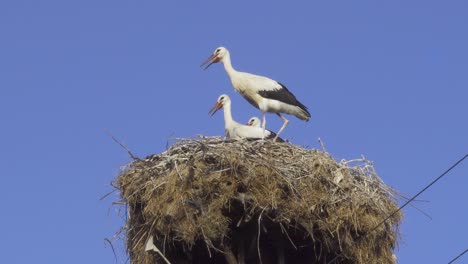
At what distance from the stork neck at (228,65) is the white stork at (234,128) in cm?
34

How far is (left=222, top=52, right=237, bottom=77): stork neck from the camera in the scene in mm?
14621

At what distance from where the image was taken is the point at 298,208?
1100cm

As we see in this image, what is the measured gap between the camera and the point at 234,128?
13805 mm

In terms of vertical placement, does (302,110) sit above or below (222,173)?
above

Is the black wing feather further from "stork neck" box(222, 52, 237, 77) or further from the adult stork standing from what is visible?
"stork neck" box(222, 52, 237, 77)

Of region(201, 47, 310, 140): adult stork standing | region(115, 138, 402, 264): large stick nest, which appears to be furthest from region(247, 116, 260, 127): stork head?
region(115, 138, 402, 264): large stick nest

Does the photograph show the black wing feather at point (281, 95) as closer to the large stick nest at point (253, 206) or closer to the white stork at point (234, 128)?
the white stork at point (234, 128)

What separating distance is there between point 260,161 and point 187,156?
785 mm

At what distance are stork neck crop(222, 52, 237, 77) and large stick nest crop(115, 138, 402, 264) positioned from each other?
9.41ft

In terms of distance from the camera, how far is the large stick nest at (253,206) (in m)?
11.0

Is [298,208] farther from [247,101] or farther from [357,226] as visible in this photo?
[247,101]

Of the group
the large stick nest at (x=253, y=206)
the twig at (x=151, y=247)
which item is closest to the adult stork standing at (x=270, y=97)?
the large stick nest at (x=253, y=206)

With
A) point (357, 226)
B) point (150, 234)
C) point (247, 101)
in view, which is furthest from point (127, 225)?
point (247, 101)

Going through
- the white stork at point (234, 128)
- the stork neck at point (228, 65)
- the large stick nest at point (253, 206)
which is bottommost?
the large stick nest at point (253, 206)
